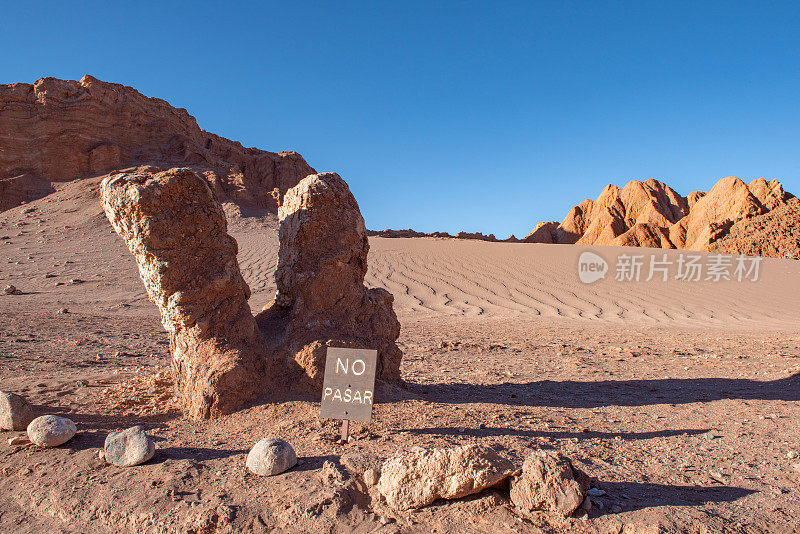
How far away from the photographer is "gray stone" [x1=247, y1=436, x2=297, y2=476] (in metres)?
2.60

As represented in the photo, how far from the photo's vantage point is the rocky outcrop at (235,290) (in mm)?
3625

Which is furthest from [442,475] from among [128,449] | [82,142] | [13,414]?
[82,142]

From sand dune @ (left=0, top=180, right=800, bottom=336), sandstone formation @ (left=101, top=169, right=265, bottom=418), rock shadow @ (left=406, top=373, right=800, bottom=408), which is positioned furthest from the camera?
sand dune @ (left=0, top=180, right=800, bottom=336)

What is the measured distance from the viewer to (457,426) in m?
3.30

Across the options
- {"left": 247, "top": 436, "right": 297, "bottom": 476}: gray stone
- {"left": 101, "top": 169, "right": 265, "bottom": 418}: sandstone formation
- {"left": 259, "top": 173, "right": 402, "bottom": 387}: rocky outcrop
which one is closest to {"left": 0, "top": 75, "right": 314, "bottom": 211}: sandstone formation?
{"left": 259, "top": 173, "right": 402, "bottom": 387}: rocky outcrop

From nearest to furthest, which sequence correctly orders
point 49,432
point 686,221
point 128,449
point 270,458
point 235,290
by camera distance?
1. point 270,458
2. point 128,449
3. point 49,432
4. point 235,290
5. point 686,221

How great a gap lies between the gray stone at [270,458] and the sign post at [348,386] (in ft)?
1.26

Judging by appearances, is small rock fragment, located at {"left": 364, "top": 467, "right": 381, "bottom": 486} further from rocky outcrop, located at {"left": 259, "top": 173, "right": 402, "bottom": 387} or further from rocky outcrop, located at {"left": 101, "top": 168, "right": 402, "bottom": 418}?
rocky outcrop, located at {"left": 259, "top": 173, "right": 402, "bottom": 387}

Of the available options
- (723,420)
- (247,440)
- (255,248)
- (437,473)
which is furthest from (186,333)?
(255,248)

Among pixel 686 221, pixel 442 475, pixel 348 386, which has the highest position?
pixel 686 221

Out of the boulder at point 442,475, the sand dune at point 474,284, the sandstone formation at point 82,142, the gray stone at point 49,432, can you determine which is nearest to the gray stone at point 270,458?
the boulder at point 442,475

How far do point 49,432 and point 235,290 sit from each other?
1.48 m

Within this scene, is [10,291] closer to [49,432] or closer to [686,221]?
[49,432]

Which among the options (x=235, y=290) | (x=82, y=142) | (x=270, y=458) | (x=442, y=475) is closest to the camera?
(x=442, y=475)
